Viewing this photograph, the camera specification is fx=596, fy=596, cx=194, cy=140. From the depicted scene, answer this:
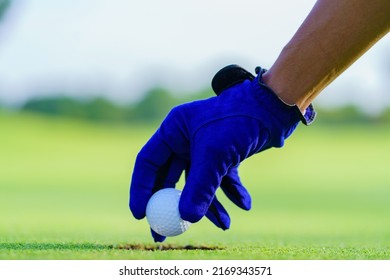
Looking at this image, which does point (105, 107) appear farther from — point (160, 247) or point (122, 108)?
point (160, 247)

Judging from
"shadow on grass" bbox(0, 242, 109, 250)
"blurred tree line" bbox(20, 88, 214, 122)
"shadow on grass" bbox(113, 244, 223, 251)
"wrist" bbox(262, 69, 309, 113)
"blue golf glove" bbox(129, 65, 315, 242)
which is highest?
"wrist" bbox(262, 69, 309, 113)

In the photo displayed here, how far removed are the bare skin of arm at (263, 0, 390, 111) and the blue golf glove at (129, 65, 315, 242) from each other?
0.27 ft

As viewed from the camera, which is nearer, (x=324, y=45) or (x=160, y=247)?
(x=324, y=45)

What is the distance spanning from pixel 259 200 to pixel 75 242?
5317 millimetres

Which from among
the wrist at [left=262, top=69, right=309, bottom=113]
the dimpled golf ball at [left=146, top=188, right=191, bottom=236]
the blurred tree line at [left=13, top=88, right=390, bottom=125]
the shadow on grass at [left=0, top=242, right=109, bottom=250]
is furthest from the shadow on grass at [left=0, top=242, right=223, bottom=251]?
the blurred tree line at [left=13, top=88, right=390, bottom=125]

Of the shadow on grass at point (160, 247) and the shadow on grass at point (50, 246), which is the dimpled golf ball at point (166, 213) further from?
the shadow on grass at point (50, 246)

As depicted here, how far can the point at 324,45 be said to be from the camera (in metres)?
2.46

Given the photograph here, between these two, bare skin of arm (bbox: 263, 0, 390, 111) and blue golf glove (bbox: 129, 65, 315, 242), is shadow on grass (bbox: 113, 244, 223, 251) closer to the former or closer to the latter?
blue golf glove (bbox: 129, 65, 315, 242)

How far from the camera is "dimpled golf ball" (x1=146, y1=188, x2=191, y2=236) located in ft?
8.90

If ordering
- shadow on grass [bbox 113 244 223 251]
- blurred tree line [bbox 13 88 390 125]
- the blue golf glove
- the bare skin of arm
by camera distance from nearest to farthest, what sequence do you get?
the bare skin of arm < the blue golf glove < shadow on grass [bbox 113 244 223 251] < blurred tree line [bbox 13 88 390 125]

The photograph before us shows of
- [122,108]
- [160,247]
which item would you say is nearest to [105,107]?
[122,108]

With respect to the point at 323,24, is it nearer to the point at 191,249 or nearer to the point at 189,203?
the point at 189,203

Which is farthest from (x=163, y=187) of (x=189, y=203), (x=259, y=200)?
(x=259, y=200)

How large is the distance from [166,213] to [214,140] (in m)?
0.41
